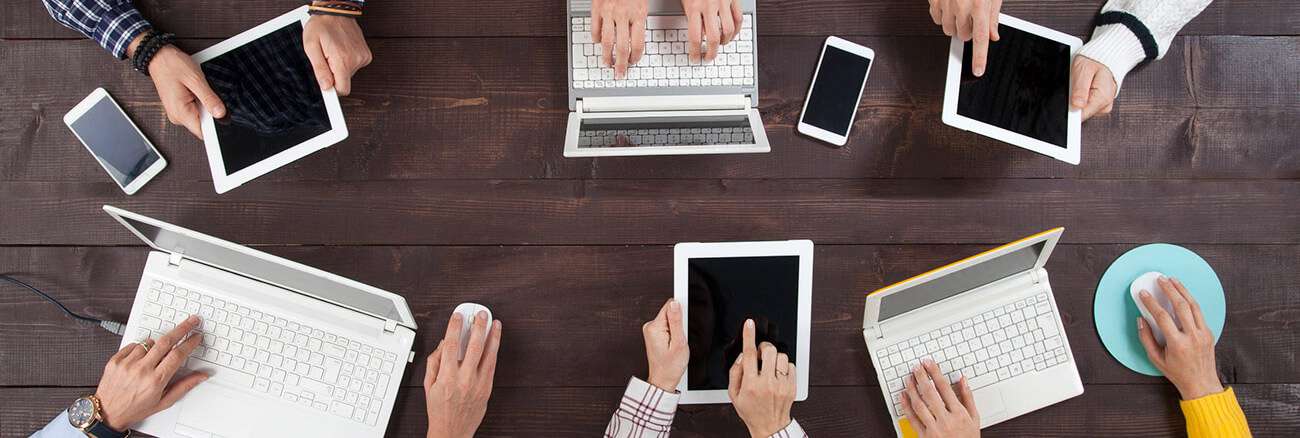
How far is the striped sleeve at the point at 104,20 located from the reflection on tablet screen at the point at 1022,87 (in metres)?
1.60

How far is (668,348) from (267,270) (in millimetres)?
754

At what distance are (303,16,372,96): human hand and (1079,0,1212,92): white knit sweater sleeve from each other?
55.6 inches

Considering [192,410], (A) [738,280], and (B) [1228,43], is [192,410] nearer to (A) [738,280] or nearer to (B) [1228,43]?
A: (A) [738,280]

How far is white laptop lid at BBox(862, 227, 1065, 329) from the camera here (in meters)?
1.24

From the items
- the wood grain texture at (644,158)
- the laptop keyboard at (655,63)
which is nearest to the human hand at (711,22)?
the laptop keyboard at (655,63)

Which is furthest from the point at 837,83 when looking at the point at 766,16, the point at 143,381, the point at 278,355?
the point at 143,381

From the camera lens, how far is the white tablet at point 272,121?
1346 millimetres

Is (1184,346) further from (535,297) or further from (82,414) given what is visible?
(82,414)

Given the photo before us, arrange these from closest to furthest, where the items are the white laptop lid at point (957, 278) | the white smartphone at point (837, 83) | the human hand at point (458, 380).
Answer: the white laptop lid at point (957, 278)
the human hand at point (458, 380)
the white smartphone at point (837, 83)

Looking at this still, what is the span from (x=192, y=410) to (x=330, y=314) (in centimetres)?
32

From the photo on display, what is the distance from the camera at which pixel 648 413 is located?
134cm

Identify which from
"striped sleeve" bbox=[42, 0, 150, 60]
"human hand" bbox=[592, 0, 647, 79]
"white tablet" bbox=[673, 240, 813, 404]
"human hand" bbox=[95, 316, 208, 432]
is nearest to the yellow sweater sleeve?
"white tablet" bbox=[673, 240, 813, 404]

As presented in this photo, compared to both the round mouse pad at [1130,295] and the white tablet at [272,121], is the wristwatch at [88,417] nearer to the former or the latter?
the white tablet at [272,121]

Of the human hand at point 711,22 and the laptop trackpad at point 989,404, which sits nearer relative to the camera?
the human hand at point 711,22
